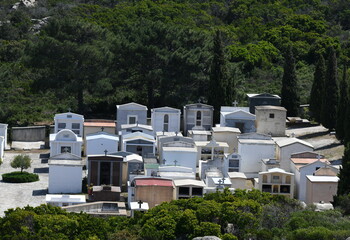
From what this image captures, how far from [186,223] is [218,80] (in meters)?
19.8

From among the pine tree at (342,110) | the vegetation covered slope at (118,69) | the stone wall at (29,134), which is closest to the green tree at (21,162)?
the stone wall at (29,134)

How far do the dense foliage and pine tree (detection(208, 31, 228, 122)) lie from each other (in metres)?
17.0

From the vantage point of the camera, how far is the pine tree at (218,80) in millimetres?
57719

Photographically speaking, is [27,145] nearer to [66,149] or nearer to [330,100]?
[66,149]

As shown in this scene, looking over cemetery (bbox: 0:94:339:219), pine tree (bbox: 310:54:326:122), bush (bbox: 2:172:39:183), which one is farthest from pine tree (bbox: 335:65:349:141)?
bush (bbox: 2:172:39:183)

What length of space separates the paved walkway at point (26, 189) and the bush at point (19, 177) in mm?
274

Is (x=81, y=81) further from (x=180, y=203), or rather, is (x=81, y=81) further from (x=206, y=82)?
(x=180, y=203)

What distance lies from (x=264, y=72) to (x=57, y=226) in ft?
113

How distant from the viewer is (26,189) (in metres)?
47.9

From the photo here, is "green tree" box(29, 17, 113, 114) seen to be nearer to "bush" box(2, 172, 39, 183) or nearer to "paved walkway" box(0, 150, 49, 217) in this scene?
"paved walkway" box(0, 150, 49, 217)

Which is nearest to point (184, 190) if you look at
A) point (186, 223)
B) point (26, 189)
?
point (186, 223)

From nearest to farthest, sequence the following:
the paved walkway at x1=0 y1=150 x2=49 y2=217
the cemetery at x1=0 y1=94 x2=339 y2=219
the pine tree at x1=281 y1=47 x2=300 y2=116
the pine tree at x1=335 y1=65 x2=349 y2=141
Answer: the paved walkway at x1=0 y1=150 x2=49 y2=217, the cemetery at x1=0 y1=94 x2=339 y2=219, the pine tree at x1=335 y1=65 x2=349 y2=141, the pine tree at x1=281 y1=47 x2=300 y2=116

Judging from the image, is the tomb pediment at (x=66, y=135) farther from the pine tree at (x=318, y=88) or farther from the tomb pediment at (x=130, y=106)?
the pine tree at (x=318, y=88)

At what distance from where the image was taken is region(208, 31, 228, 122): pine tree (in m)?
57.7
